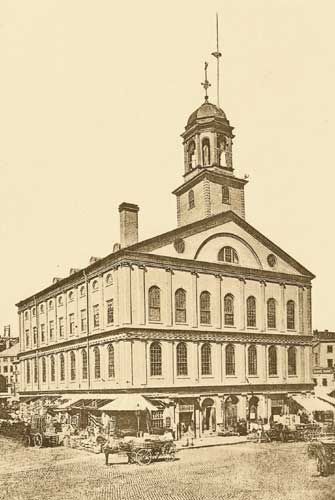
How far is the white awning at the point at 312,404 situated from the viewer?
37938 millimetres

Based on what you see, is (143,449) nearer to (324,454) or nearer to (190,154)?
(324,454)

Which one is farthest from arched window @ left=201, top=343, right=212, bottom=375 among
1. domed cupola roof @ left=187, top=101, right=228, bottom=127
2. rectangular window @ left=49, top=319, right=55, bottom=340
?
domed cupola roof @ left=187, top=101, right=228, bottom=127

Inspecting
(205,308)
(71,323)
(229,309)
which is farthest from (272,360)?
(71,323)

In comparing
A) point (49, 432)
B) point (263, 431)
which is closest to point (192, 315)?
point (263, 431)

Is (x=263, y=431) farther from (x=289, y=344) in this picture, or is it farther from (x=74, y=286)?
(x=74, y=286)

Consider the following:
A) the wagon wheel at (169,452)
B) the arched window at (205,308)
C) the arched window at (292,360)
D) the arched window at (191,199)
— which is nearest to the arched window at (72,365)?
the arched window at (205,308)

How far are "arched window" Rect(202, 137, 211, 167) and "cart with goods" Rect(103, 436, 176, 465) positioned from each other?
2108 centimetres

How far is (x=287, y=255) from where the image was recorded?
42031mm

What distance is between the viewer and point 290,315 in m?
41.6

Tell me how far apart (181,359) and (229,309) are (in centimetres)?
516

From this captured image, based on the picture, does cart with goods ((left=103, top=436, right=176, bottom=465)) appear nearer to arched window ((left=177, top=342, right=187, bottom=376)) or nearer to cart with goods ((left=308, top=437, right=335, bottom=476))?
cart with goods ((left=308, top=437, right=335, bottom=476))

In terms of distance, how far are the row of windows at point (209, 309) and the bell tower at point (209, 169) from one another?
19.9 ft

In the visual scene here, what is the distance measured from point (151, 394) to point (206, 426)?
479 cm

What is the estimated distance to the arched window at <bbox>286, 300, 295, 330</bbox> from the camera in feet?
136
